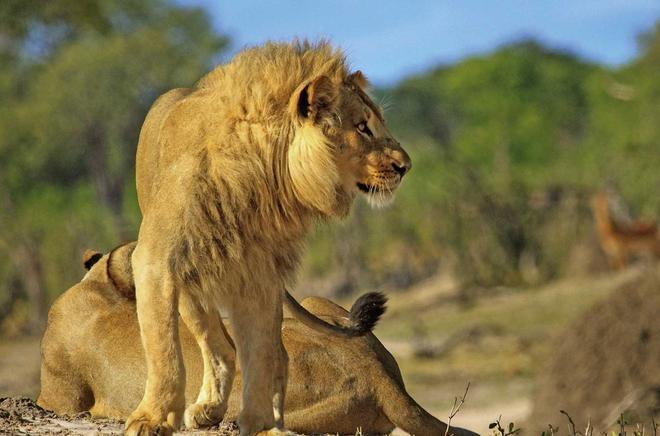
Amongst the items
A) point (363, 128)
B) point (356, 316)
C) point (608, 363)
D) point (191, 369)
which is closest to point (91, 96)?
point (608, 363)

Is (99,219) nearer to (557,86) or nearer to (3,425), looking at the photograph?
(3,425)

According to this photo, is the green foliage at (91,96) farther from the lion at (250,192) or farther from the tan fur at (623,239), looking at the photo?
the lion at (250,192)

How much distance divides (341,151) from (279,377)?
876 millimetres

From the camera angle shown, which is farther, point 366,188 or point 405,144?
point 405,144

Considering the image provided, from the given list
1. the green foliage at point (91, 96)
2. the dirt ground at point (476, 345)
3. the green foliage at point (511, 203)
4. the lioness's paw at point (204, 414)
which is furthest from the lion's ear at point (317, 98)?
the green foliage at point (91, 96)

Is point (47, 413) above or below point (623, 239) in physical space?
below

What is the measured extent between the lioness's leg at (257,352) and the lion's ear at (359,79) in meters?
0.77

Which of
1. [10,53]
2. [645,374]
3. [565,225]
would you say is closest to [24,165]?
[10,53]

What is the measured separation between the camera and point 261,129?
4633 millimetres

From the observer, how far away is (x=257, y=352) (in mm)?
4883

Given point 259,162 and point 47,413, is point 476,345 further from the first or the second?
point 259,162

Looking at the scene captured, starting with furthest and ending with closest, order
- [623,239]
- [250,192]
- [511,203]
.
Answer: [511,203], [623,239], [250,192]

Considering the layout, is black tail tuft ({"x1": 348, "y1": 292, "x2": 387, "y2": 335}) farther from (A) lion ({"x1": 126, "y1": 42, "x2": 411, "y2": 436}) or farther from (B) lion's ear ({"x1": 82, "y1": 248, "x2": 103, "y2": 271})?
(B) lion's ear ({"x1": 82, "y1": 248, "x2": 103, "y2": 271})

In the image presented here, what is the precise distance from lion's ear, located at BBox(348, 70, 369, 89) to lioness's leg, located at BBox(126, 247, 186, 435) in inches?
36.1
